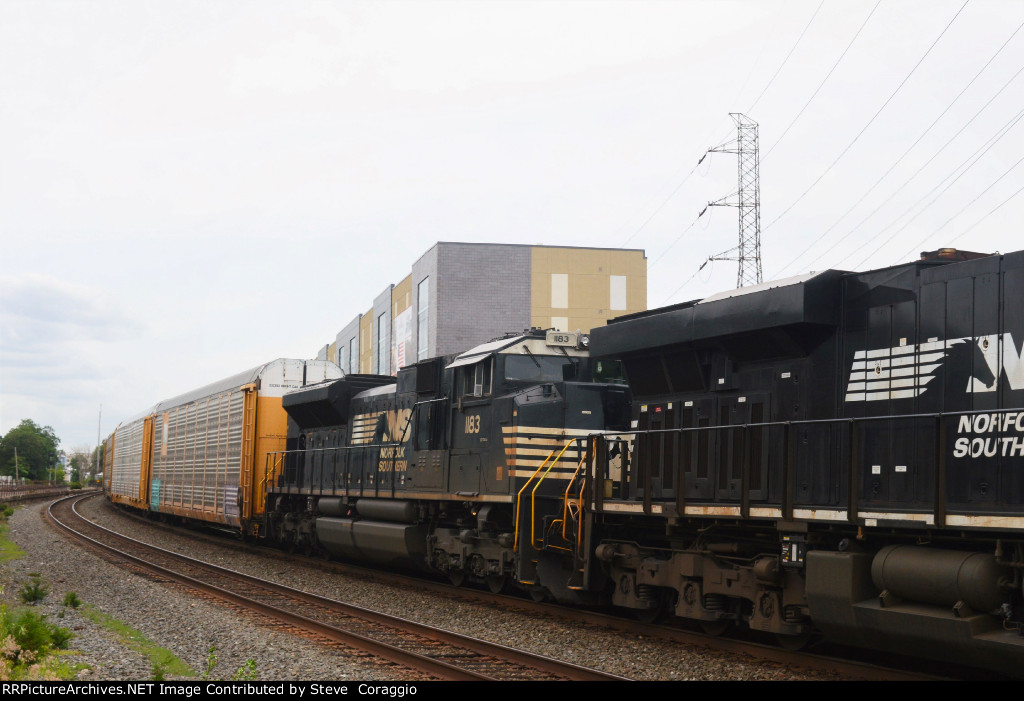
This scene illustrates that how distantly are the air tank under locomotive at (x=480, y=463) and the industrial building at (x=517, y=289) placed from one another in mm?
28740

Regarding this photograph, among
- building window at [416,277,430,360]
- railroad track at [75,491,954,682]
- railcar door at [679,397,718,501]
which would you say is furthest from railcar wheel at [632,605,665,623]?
building window at [416,277,430,360]

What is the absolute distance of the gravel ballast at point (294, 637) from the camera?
8539 mm

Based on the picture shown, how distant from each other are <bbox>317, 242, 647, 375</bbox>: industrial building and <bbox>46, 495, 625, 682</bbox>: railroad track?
3096 centimetres

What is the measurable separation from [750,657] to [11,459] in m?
130

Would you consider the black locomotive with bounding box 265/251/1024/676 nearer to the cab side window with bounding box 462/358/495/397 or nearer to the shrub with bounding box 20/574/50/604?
the cab side window with bounding box 462/358/495/397

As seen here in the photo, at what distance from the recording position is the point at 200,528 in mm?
31047

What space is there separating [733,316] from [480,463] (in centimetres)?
547

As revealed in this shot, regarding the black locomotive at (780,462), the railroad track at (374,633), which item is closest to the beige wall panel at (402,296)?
the railroad track at (374,633)

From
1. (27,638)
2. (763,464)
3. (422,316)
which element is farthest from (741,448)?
(422,316)

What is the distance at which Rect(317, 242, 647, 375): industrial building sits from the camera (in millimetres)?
48719

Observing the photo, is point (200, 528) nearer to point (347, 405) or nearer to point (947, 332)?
point (347, 405)

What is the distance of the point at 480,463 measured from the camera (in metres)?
14.2

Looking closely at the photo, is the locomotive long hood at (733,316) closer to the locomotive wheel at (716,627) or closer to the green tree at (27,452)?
the locomotive wheel at (716,627)
